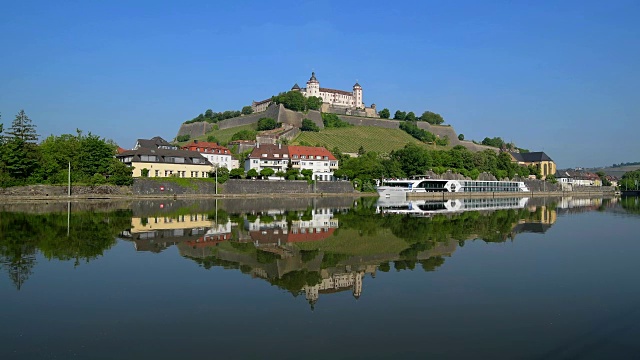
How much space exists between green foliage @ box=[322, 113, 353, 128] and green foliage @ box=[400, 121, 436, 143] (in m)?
15.2

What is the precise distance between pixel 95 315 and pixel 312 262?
241 inches

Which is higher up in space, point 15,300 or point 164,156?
point 164,156

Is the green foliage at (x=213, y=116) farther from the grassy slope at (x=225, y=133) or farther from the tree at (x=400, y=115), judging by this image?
the tree at (x=400, y=115)

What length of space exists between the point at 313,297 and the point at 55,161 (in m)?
45.4

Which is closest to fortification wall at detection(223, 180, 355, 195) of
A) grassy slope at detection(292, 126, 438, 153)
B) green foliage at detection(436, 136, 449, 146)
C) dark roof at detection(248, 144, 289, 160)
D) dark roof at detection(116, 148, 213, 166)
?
dark roof at detection(116, 148, 213, 166)

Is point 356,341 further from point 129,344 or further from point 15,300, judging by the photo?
point 15,300

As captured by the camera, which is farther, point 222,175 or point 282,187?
point 282,187

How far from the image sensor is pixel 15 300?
29.6 feet

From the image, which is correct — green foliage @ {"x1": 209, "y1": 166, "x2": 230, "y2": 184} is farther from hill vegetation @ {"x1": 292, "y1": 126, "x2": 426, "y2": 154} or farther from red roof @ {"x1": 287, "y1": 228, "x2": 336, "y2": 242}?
red roof @ {"x1": 287, "y1": 228, "x2": 336, "y2": 242}

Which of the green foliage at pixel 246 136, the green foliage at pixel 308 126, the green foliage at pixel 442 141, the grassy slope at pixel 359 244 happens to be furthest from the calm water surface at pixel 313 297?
the green foliage at pixel 442 141

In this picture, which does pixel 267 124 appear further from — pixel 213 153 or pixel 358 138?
pixel 213 153

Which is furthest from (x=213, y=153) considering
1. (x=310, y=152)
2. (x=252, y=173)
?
(x=310, y=152)

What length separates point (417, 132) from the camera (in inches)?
4434

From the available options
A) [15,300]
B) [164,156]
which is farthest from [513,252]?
[164,156]
